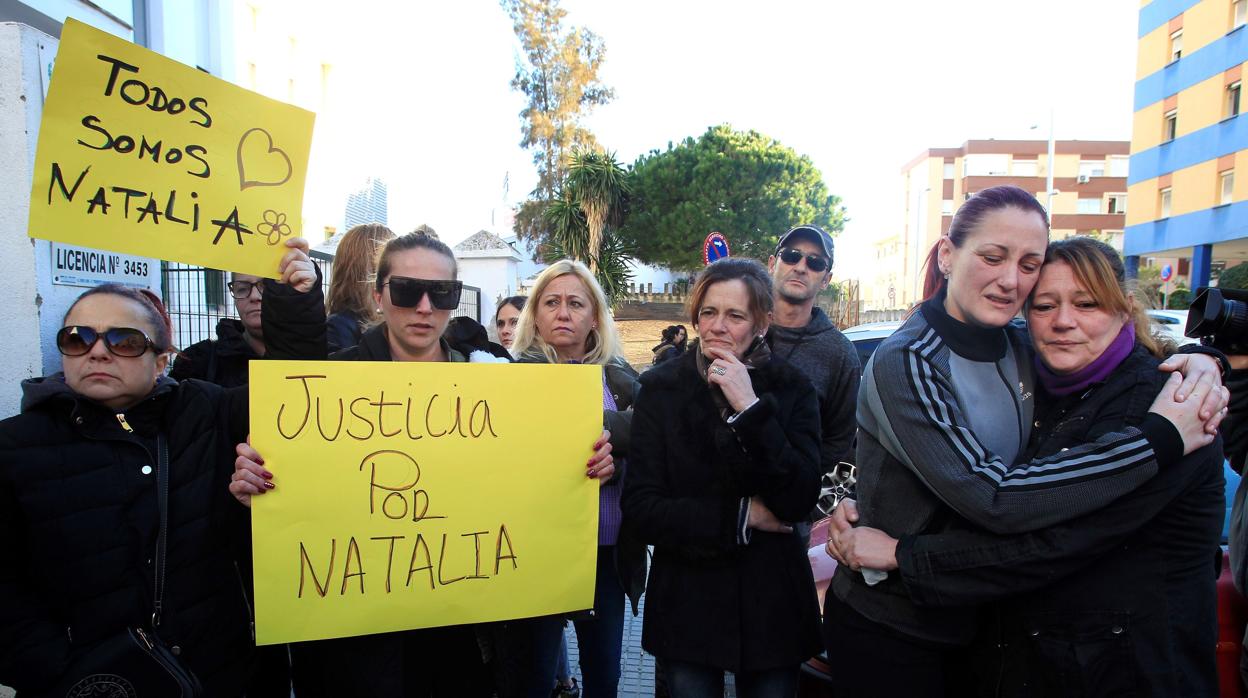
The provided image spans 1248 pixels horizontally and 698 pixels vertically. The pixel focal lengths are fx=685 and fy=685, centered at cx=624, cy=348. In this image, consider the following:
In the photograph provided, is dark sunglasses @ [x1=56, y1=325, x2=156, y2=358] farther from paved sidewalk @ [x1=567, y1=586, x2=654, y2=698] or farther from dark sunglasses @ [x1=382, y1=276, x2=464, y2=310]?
paved sidewalk @ [x1=567, y1=586, x2=654, y2=698]

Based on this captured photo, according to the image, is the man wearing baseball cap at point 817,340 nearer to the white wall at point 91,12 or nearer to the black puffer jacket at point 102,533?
the black puffer jacket at point 102,533

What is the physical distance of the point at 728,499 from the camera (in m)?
2.08

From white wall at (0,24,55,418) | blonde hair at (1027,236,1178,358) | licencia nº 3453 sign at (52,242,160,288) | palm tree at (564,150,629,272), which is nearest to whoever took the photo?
blonde hair at (1027,236,1178,358)

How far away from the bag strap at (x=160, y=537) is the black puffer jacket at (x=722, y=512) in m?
1.27

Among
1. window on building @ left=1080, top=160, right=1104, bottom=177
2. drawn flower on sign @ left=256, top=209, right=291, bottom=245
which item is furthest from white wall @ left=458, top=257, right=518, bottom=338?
window on building @ left=1080, top=160, right=1104, bottom=177

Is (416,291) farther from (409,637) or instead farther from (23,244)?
(23,244)

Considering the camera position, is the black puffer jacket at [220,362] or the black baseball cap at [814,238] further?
the black baseball cap at [814,238]

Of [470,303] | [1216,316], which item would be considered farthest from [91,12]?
[470,303]

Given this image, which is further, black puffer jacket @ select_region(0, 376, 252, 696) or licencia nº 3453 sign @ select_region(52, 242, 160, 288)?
licencia nº 3453 sign @ select_region(52, 242, 160, 288)

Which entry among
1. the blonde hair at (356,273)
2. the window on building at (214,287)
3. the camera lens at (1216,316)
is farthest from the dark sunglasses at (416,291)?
the window on building at (214,287)

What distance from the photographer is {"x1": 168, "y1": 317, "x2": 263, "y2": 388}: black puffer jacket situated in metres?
2.79

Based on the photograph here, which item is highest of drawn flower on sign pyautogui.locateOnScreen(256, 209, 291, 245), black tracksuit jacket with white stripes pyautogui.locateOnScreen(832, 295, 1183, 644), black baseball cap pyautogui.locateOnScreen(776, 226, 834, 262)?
black baseball cap pyautogui.locateOnScreen(776, 226, 834, 262)

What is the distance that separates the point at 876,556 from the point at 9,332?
3008 mm

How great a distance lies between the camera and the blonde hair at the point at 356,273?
330cm
